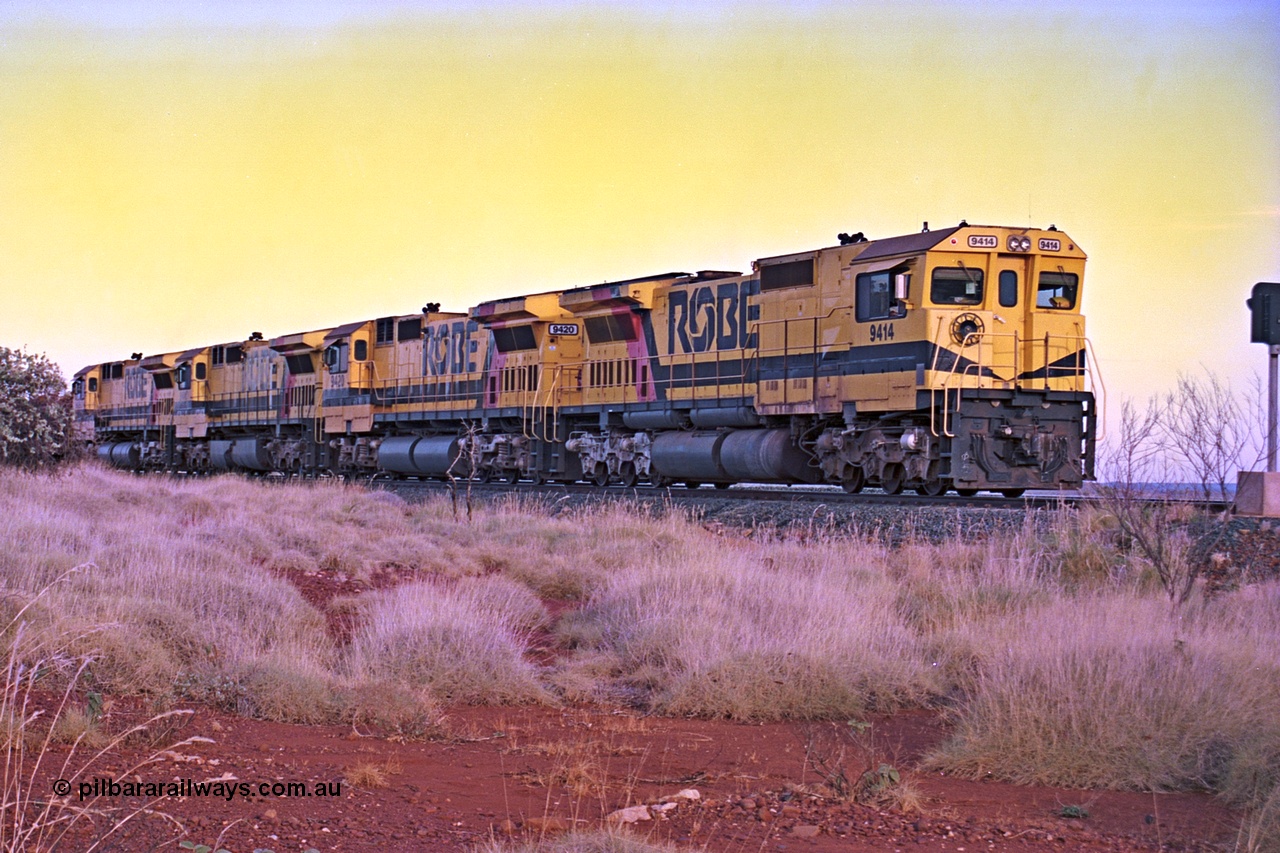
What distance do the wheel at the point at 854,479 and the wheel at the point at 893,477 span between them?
75 cm

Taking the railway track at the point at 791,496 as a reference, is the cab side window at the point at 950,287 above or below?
above

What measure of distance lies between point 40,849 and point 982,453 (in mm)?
14477

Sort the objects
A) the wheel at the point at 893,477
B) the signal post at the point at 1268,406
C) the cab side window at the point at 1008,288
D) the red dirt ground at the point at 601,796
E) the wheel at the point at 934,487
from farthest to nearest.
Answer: the wheel at the point at 893,477 < the cab side window at the point at 1008,288 < the wheel at the point at 934,487 < the signal post at the point at 1268,406 < the red dirt ground at the point at 601,796

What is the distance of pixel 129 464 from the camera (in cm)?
4691

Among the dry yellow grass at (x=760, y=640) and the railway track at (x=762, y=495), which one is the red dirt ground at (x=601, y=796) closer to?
the dry yellow grass at (x=760, y=640)

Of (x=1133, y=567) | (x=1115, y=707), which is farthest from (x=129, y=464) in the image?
(x=1115, y=707)

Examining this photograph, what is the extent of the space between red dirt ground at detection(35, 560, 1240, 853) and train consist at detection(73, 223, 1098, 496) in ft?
33.7

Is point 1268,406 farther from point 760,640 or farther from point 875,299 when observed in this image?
point 875,299

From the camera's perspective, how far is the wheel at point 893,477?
60.4ft

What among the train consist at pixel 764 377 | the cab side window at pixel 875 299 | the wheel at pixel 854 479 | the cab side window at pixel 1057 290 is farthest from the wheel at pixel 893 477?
the cab side window at pixel 1057 290

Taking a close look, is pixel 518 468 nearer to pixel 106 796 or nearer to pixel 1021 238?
pixel 1021 238

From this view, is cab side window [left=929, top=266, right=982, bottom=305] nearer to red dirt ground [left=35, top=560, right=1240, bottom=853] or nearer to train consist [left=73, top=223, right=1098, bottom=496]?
train consist [left=73, top=223, right=1098, bottom=496]

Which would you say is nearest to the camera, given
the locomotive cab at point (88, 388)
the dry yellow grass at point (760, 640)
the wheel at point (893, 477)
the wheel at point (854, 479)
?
the dry yellow grass at point (760, 640)

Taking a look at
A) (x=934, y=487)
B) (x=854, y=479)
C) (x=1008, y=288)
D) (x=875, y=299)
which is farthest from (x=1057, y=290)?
(x=854, y=479)
